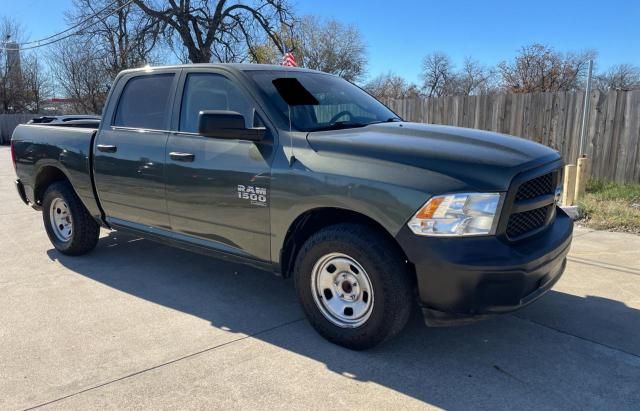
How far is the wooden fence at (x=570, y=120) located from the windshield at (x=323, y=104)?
18.6ft

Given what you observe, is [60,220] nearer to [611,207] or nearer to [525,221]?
[525,221]

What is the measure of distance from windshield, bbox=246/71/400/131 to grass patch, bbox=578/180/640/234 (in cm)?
379

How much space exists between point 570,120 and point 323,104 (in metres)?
6.67

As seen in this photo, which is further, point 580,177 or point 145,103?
point 580,177

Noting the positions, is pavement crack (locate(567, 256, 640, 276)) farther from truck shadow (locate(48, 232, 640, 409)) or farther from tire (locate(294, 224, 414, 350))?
tire (locate(294, 224, 414, 350))

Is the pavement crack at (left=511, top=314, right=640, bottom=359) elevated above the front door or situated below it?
below

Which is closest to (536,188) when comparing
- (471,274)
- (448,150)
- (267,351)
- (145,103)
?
(448,150)

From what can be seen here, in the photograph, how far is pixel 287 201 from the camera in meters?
3.44

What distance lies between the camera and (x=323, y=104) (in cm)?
407

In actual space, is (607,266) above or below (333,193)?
below

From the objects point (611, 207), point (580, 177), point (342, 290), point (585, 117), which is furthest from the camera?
point (585, 117)

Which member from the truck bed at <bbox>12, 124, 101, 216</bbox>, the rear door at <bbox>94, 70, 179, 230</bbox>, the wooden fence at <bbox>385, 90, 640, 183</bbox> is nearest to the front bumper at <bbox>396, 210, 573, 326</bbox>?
the rear door at <bbox>94, 70, 179, 230</bbox>

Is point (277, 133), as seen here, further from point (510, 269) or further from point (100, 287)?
point (100, 287)

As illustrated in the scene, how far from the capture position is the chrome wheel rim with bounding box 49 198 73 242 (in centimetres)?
561
